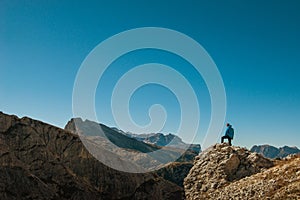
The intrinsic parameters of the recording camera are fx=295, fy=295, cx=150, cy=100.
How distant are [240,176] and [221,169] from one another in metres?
2.36

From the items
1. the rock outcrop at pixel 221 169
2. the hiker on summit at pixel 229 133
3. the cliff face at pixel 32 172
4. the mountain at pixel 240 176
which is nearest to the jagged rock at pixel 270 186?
the mountain at pixel 240 176

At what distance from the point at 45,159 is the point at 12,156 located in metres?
21.0

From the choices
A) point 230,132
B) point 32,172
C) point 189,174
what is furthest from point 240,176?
point 32,172

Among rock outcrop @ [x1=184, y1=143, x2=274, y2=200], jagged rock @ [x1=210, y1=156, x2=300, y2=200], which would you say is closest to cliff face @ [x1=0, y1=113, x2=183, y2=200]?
rock outcrop @ [x1=184, y1=143, x2=274, y2=200]

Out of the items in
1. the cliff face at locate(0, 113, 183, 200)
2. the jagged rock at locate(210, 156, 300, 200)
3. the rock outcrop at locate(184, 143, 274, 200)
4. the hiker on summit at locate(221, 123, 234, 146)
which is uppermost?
the cliff face at locate(0, 113, 183, 200)

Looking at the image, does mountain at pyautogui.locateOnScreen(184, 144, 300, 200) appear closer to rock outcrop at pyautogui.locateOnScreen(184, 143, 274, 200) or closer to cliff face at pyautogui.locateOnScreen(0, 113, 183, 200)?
rock outcrop at pyautogui.locateOnScreen(184, 143, 274, 200)

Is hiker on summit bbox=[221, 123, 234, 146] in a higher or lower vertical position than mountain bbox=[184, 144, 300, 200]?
higher

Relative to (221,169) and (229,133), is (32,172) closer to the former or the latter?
(229,133)

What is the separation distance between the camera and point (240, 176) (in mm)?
35875

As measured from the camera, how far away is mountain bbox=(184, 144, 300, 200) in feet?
92.6

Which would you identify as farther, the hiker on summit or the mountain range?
the hiker on summit

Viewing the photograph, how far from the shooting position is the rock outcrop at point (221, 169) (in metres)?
35.5

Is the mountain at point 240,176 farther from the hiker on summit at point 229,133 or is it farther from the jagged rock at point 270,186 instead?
the hiker on summit at point 229,133

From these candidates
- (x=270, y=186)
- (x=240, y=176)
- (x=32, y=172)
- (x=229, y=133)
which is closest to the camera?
(x=270, y=186)
